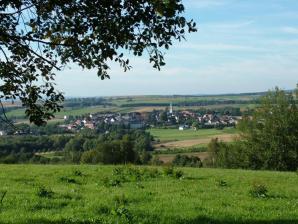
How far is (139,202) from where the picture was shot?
1444 cm

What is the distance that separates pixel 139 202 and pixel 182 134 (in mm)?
96889

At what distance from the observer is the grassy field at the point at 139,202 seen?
11.8 meters

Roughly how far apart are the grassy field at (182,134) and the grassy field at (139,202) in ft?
258

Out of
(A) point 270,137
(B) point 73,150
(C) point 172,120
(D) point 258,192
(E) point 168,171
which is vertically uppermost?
(D) point 258,192

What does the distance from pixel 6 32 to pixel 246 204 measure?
9.03 metres

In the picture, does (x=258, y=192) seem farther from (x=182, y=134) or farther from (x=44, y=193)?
(x=182, y=134)

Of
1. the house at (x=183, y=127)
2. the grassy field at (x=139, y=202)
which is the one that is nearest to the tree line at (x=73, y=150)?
the grassy field at (x=139, y=202)

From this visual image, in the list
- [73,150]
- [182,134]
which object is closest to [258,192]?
[73,150]

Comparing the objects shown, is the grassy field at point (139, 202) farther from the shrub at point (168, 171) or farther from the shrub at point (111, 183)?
the shrub at point (168, 171)

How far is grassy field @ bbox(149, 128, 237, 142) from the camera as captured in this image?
104 meters


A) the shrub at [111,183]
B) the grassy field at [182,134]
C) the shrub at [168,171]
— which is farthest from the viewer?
the grassy field at [182,134]

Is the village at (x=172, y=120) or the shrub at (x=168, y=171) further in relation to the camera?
the village at (x=172, y=120)

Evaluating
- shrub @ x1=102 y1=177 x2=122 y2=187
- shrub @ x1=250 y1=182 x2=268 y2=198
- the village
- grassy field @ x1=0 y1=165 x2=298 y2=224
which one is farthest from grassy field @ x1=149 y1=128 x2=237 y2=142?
shrub @ x1=250 y1=182 x2=268 y2=198

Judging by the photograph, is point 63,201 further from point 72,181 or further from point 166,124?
point 166,124
